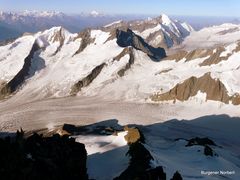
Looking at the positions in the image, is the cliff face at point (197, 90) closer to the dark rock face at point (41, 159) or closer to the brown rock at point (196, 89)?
the brown rock at point (196, 89)

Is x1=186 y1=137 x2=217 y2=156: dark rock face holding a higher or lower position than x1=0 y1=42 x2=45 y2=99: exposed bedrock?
lower

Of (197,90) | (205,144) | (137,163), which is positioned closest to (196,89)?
(197,90)

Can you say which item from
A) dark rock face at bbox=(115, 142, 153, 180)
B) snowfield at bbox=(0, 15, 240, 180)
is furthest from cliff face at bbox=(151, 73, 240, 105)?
dark rock face at bbox=(115, 142, 153, 180)

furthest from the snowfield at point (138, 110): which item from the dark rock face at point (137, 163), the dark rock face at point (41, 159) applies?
the dark rock face at point (41, 159)

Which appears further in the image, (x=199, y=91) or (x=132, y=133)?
(x=199, y=91)

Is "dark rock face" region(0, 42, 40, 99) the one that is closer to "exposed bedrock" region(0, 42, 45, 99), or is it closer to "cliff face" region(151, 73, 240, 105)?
"exposed bedrock" region(0, 42, 45, 99)

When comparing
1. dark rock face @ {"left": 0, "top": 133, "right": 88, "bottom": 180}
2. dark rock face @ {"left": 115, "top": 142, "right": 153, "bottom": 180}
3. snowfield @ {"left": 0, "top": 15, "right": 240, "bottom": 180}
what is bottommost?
snowfield @ {"left": 0, "top": 15, "right": 240, "bottom": 180}

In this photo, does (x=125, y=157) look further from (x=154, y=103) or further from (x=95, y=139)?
(x=154, y=103)

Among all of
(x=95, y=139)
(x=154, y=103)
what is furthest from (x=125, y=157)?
(x=154, y=103)
